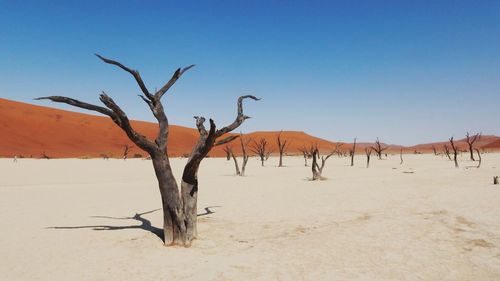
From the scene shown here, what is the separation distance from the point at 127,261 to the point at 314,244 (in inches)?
152

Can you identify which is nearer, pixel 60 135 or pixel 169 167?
pixel 169 167

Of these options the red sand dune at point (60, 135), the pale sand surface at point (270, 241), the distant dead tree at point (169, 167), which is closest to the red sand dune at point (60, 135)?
the red sand dune at point (60, 135)

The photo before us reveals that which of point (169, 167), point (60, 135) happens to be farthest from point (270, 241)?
point (60, 135)

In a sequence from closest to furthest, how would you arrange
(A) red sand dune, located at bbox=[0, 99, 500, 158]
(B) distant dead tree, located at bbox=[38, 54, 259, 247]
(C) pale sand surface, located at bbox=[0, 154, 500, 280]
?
(C) pale sand surface, located at bbox=[0, 154, 500, 280] → (B) distant dead tree, located at bbox=[38, 54, 259, 247] → (A) red sand dune, located at bbox=[0, 99, 500, 158]

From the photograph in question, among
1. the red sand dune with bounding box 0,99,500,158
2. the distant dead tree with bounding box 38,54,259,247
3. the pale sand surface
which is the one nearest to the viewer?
the pale sand surface

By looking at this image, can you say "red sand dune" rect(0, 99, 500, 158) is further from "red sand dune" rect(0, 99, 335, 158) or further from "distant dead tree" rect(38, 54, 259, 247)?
"distant dead tree" rect(38, 54, 259, 247)

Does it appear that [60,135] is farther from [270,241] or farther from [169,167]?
[270,241]

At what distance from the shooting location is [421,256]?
22.6 ft

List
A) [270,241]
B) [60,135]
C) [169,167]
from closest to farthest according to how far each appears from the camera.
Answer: [169,167] < [270,241] < [60,135]

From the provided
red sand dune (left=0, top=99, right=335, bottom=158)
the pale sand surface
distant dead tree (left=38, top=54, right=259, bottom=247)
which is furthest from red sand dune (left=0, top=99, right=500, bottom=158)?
distant dead tree (left=38, top=54, right=259, bottom=247)

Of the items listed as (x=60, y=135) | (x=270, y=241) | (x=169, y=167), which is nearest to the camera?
(x=169, y=167)

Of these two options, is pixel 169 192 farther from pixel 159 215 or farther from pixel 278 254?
pixel 159 215

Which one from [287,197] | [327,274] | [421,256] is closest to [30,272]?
[327,274]

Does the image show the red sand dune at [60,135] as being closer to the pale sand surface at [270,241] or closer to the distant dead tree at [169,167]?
the pale sand surface at [270,241]
